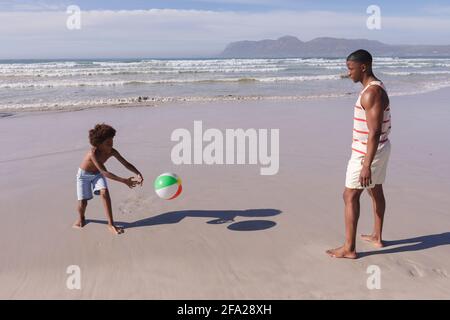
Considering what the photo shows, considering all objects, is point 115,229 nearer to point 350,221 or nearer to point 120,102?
point 350,221

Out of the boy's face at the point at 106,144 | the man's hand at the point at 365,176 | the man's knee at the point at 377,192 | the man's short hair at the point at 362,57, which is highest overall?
the man's short hair at the point at 362,57

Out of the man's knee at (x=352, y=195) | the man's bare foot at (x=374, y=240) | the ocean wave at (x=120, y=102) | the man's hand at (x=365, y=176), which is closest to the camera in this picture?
the man's hand at (x=365, y=176)

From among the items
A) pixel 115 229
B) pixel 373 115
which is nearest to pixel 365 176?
pixel 373 115

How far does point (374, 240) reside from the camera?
4.55 meters

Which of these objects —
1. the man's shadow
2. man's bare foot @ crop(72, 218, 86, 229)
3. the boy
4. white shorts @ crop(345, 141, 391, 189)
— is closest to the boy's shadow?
white shorts @ crop(345, 141, 391, 189)

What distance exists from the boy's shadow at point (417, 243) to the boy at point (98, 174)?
8.92 feet

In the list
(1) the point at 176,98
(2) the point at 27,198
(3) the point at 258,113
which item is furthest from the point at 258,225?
(1) the point at 176,98

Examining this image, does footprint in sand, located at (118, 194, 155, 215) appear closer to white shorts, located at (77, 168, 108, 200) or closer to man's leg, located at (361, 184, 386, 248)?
white shorts, located at (77, 168, 108, 200)

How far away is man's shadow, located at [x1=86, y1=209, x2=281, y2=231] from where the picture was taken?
506 cm

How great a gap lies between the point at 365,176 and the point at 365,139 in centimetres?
34

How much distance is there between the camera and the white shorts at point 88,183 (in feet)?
16.6

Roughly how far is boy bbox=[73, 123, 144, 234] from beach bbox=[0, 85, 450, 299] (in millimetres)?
238

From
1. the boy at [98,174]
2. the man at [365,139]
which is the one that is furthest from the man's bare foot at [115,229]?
the man at [365,139]

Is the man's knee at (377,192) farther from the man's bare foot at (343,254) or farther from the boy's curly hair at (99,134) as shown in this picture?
the boy's curly hair at (99,134)
